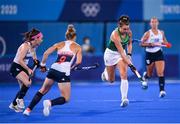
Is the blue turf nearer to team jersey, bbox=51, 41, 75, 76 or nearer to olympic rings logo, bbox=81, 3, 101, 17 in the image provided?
team jersey, bbox=51, 41, 75, 76

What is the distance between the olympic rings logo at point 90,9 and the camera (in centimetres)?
2169

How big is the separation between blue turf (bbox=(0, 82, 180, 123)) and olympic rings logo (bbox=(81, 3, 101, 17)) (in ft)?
13.4

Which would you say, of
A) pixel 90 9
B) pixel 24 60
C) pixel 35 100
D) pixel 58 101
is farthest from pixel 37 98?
pixel 90 9

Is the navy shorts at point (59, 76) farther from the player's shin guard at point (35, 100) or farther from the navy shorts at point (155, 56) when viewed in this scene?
the navy shorts at point (155, 56)

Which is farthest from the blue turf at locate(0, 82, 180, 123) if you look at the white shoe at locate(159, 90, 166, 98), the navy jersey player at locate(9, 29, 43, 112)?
the navy jersey player at locate(9, 29, 43, 112)

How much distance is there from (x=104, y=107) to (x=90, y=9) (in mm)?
8681

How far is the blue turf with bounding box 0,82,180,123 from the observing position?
37.6ft

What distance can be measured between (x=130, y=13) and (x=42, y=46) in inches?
140

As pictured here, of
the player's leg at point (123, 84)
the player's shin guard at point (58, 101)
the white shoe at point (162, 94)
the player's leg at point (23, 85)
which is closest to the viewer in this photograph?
the player's shin guard at point (58, 101)

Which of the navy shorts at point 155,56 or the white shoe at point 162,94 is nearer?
the white shoe at point 162,94

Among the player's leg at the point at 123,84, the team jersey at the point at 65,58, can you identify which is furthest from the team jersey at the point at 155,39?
the team jersey at the point at 65,58

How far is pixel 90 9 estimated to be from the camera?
854 inches

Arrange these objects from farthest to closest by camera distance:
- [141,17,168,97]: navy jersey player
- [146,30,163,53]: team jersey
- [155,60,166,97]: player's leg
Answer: [146,30,163,53]: team jersey, [141,17,168,97]: navy jersey player, [155,60,166,97]: player's leg

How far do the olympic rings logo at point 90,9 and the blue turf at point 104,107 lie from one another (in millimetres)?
4089
